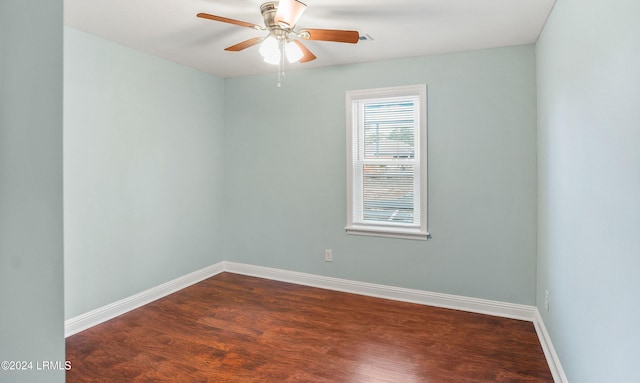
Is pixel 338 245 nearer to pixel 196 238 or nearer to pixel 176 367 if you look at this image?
pixel 196 238

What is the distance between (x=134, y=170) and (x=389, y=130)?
2493 mm

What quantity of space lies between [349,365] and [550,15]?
2736 millimetres

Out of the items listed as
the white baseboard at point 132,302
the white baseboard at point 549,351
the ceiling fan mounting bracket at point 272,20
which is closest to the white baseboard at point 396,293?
the white baseboard at point 549,351

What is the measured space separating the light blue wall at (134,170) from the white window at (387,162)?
1.70 m

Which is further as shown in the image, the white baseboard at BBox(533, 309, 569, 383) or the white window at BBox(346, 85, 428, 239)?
the white window at BBox(346, 85, 428, 239)

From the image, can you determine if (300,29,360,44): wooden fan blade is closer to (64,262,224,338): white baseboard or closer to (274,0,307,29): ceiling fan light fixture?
(274,0,307,29): ceiling fan light fixture

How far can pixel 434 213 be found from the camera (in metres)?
3.52

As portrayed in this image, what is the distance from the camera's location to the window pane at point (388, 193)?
145 inches

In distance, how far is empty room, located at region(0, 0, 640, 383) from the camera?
6.04 ft

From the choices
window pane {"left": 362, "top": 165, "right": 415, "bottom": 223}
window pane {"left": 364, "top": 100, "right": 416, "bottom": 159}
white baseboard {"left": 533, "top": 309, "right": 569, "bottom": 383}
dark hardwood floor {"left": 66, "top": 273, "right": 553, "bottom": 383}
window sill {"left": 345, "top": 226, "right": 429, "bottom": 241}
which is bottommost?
dark hardwood floor {"left": 66, "top": 273, "right": 553, "bottom": 383}

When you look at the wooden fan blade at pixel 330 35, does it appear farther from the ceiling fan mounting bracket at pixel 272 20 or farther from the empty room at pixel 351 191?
the ceiling fan mounting bracket at pixel 272 20
